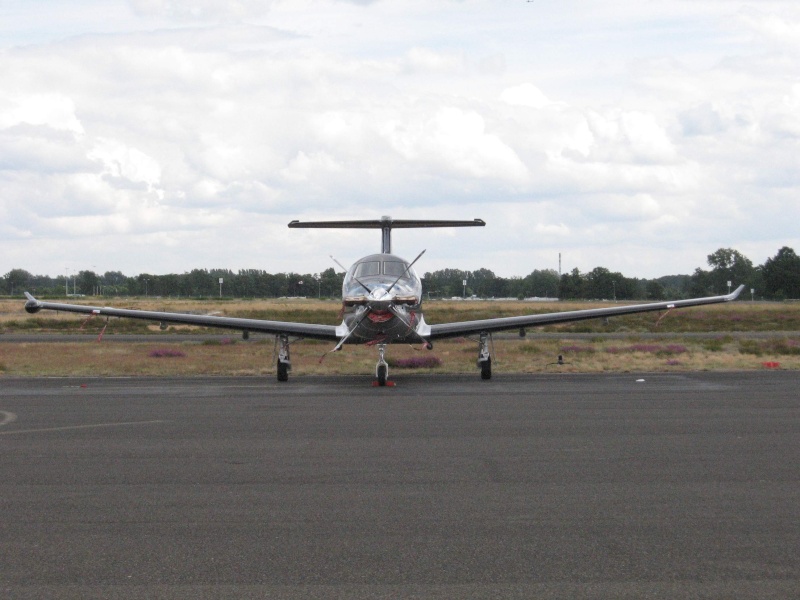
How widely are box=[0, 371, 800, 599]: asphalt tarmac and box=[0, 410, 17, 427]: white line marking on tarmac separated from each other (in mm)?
164

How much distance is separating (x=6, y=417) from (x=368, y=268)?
9.92 metres

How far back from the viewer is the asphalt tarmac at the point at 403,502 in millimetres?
6008

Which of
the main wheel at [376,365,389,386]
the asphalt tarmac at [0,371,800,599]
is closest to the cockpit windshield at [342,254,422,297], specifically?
the main wheel at [376,365,389,386]

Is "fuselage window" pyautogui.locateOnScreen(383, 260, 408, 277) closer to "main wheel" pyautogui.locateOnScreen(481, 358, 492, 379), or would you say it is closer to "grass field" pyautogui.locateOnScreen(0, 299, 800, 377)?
"grass field" pyautogui.locateOnScreen(0, 299, 800, 377)

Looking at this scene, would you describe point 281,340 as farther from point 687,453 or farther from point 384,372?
point 687,453

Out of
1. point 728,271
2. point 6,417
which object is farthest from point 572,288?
point 6,417

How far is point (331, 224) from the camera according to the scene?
2711cm

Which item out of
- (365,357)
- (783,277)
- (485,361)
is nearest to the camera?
(485,361)

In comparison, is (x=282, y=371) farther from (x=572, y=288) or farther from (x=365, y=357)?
(x=572, y=288)

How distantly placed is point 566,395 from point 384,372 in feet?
16.3

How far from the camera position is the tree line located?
129m

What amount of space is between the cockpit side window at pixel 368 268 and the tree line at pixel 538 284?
80520mm

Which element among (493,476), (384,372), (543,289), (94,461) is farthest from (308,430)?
(543,289)

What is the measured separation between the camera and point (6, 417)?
49.9 ft
